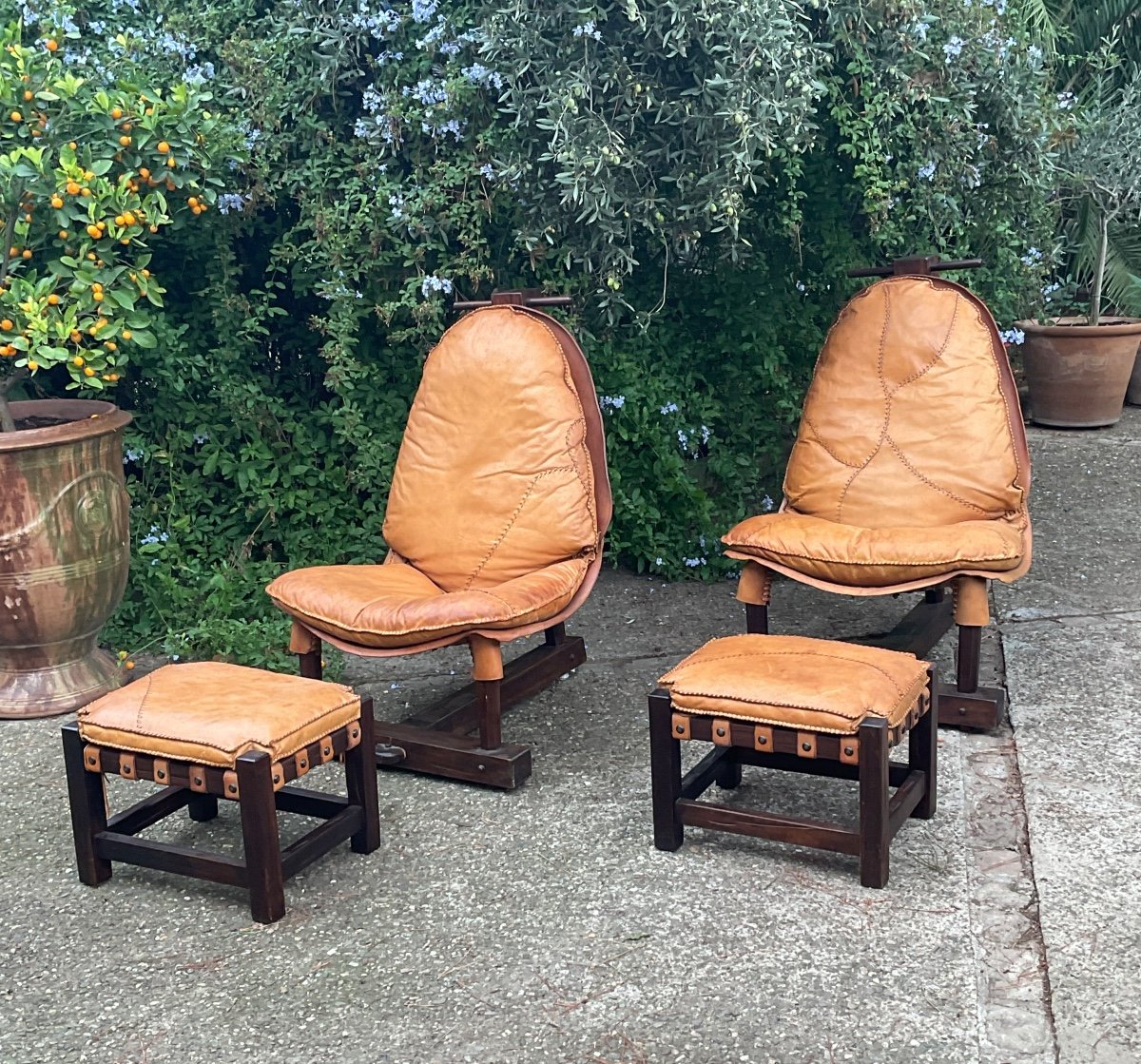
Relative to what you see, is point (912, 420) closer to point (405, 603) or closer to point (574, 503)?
point (574, 503)

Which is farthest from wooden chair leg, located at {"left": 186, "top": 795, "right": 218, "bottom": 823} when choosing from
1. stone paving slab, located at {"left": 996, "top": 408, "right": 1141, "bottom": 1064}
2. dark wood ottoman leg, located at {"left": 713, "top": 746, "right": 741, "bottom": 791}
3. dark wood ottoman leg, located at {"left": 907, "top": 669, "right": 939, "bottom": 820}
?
stone paving slab, located at {"left": 996, "top": 408, "right": 1141, "bottom": 1064}

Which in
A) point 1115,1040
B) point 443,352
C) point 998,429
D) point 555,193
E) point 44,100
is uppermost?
point 44,100

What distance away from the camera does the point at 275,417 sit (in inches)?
192

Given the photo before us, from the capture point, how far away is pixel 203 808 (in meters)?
3.25

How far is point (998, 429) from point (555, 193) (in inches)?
57.6

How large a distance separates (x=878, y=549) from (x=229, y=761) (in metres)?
1.79

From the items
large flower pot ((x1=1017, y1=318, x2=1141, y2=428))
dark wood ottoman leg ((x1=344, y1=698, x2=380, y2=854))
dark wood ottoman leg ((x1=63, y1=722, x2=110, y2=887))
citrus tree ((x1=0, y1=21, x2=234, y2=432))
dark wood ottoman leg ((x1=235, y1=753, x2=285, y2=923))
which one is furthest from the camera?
large flower pot ((x1=1017, y1=318, x2=1141, y2=428))

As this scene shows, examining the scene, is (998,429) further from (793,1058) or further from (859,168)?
(793,1058)

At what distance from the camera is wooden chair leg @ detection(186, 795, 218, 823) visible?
3.23 m

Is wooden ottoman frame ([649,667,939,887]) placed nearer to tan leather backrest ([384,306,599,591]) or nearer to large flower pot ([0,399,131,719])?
tan leather backrest ([384,306,599,591])

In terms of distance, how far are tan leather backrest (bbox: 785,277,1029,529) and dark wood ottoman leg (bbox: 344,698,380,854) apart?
1.63 meters

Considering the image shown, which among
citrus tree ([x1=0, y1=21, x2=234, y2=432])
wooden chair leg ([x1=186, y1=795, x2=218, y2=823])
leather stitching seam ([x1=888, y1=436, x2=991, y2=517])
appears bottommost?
wooden chair leg ([x1=186, y1=795, x2=218, y2=823])

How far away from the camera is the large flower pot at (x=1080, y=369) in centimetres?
736

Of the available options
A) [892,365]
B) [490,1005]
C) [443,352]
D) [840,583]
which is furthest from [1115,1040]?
[443,352]
